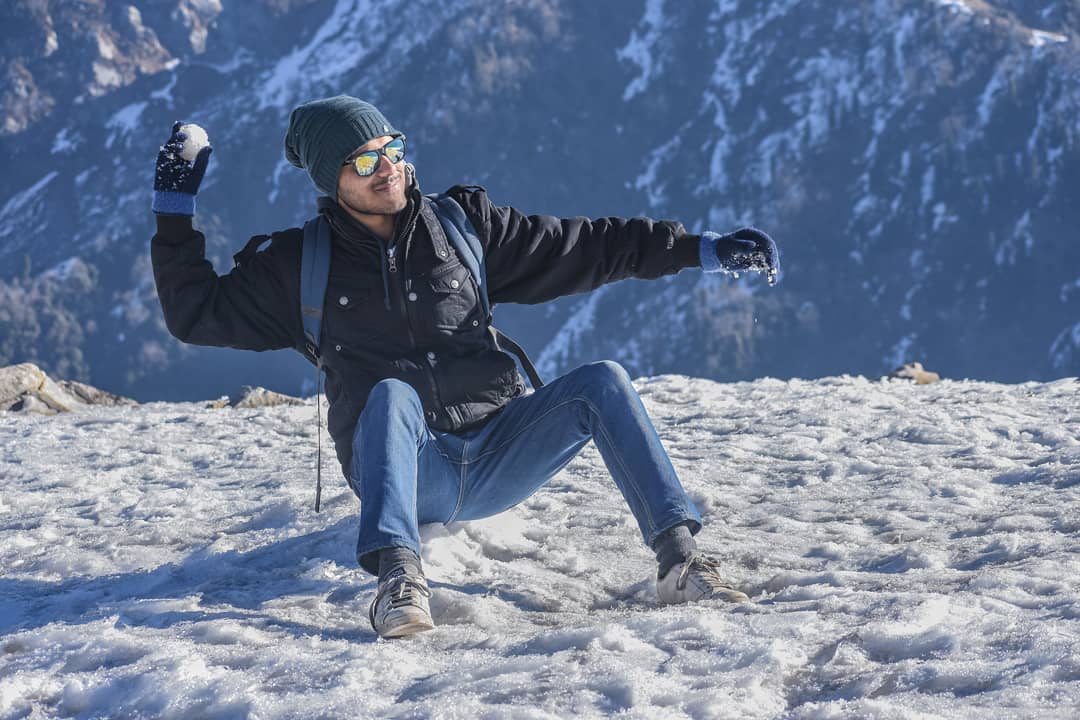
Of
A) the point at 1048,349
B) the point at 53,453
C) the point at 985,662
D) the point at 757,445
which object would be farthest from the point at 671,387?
the point at 1048,349

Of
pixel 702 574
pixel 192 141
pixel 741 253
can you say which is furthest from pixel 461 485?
pixel 192 141

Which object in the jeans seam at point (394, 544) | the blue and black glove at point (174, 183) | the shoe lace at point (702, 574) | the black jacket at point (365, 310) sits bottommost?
the shoe lace at point (702, 574)

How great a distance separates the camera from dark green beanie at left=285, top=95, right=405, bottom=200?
529 cm

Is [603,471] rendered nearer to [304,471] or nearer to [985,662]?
[304,471]

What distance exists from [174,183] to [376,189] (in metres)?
0.86

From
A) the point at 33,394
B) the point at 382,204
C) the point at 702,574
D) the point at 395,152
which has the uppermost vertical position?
the point at 33,394

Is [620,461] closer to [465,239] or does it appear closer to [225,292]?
[465,239]

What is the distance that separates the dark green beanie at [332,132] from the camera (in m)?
5.29

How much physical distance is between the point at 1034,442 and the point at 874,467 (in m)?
Result: 1.27

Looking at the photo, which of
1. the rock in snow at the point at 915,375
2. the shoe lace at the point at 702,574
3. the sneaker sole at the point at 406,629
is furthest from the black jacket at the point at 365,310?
the rock in snow at the point at 915,375

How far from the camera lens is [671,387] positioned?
39.2 ft

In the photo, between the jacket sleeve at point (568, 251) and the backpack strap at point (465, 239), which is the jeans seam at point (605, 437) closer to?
the backpack strap at point (465, 239)

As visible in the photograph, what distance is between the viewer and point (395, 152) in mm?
5383

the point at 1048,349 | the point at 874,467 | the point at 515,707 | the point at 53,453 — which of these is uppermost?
the point at 1048,349
